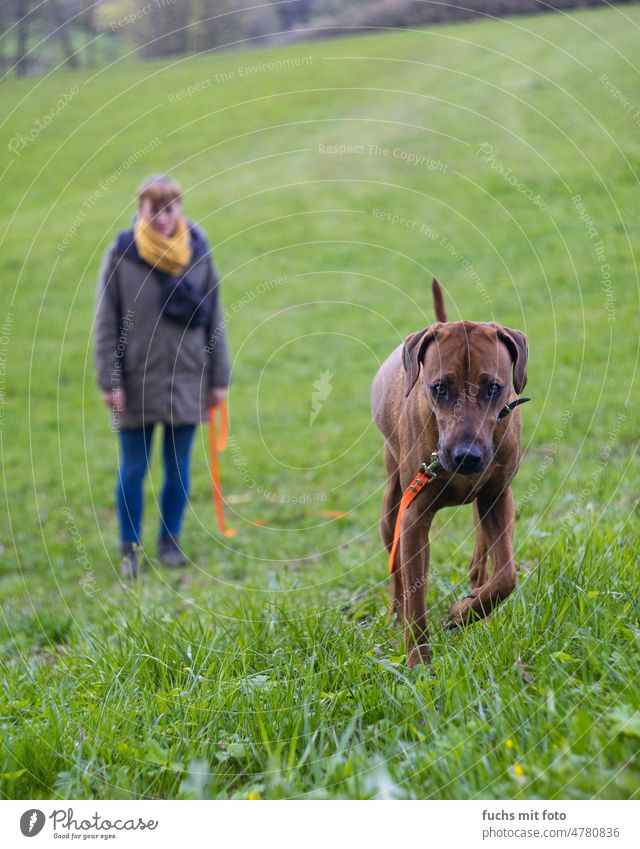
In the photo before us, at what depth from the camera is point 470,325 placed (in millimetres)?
3656

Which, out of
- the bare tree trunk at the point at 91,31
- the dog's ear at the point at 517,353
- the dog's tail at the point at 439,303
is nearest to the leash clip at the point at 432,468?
the dog's ear at the point at 517,353

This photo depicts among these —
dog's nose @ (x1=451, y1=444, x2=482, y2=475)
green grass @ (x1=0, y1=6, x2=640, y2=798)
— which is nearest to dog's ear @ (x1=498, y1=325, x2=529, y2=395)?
dog's nose @ (x1=451, y1=444, x2=482, y2=475)

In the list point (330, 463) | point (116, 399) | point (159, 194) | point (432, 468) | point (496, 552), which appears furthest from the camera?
point (330, 463)

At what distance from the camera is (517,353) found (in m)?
3.71

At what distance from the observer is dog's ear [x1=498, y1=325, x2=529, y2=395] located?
367 cm

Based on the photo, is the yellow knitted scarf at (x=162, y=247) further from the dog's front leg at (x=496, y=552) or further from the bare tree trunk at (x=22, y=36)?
the dog's front leg at (x=496, y=552)

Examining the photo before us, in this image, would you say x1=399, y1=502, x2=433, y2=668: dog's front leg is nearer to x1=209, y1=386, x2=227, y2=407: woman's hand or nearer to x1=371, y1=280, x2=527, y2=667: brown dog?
x1=371, y1=280, x2=527, y2=667: brown dog

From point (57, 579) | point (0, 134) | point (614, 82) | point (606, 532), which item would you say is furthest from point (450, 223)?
point (606, 532)

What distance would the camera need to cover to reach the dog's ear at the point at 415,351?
372cm

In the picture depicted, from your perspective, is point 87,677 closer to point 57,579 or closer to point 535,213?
point 57,579

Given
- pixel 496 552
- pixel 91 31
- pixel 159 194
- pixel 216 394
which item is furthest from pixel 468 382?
pixel 91 31

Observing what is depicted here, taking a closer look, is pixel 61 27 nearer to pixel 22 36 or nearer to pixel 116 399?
pixel 22 36

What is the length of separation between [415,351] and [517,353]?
46 centimetres
